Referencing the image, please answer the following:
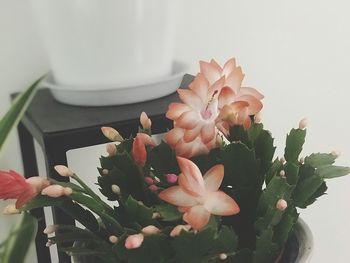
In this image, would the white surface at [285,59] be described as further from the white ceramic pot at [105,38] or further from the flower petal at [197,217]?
the flower petal at [197,217]

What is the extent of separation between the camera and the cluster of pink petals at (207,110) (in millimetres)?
424

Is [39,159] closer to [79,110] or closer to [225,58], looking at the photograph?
[79,110]

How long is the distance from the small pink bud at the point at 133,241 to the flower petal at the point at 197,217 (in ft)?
0.13

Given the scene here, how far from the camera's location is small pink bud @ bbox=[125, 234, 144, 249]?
0.35 m

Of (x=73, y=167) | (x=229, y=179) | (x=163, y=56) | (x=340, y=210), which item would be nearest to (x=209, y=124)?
(x=229, y=179)

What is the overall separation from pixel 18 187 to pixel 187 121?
15cm

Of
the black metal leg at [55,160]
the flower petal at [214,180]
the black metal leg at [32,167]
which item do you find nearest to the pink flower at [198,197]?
the flower petal at [214,180]

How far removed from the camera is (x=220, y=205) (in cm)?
38

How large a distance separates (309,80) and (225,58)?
0.21m

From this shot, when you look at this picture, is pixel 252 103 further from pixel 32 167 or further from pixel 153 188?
pixel 32 167

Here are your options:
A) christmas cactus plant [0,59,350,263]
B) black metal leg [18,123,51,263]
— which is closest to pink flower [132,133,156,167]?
christmas cactus plant [0,59,350,263]

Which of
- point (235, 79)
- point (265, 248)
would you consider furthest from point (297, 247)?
point (235, 79)

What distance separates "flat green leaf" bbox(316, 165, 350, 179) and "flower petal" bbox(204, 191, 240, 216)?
108mm

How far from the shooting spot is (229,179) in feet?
1.41
